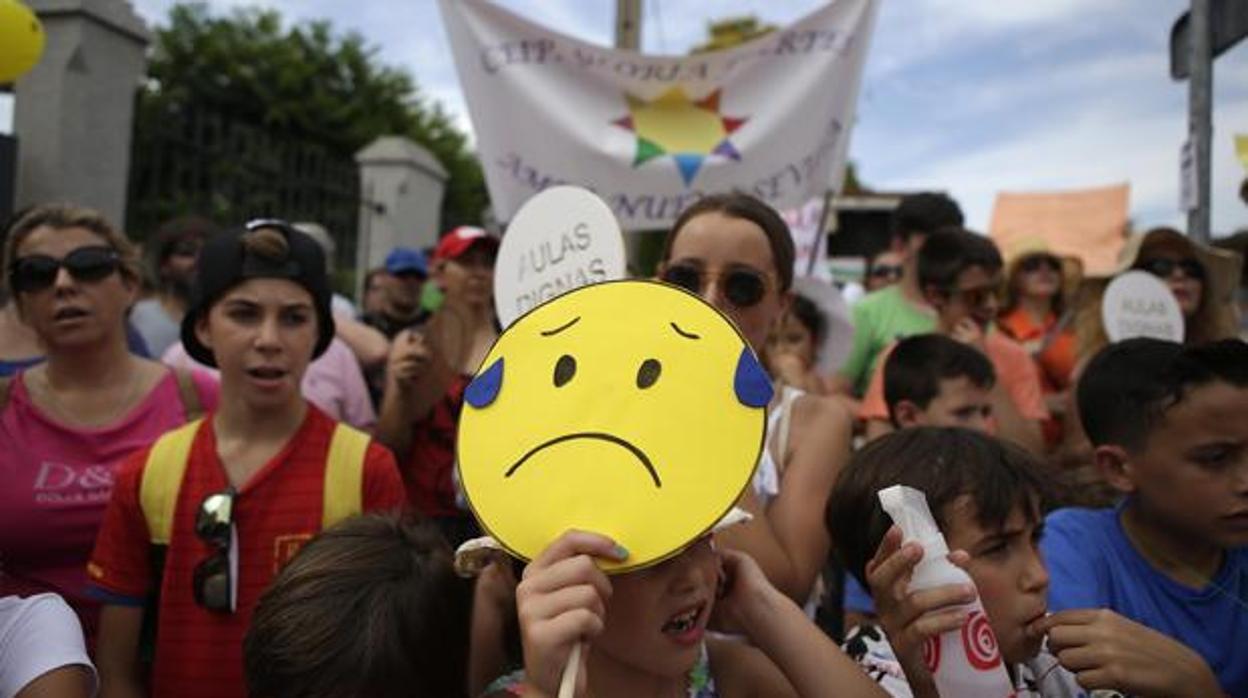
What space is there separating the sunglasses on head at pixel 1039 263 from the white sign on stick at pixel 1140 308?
1241mm

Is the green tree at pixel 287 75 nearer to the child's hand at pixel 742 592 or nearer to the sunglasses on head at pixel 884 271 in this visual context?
the sunglasses on head at pixel 884 271

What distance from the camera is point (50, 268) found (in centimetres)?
232

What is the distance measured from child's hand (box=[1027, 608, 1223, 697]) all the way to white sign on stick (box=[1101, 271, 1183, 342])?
204cm

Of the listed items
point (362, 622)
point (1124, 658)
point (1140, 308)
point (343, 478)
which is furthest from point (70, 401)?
point (1140, 308)

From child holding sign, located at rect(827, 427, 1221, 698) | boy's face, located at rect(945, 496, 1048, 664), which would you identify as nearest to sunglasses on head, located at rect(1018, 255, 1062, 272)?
child holding sign, located at rect(827, 427, 1221, 698)

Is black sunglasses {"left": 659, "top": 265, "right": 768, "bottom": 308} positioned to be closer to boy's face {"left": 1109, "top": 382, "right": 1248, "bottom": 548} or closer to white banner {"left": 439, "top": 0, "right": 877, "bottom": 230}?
boy's face {"left": 1109, "top": 382, "right": 1248, "bottom": 548}

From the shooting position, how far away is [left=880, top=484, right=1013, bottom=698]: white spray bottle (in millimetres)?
1188

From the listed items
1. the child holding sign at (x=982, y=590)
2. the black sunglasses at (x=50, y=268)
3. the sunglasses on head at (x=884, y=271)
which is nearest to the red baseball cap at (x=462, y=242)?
the black sunglasses at (x=50, y=268)

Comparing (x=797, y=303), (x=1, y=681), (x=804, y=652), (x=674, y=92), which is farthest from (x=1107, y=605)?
(x=674, y=92)

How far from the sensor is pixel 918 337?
2.96m

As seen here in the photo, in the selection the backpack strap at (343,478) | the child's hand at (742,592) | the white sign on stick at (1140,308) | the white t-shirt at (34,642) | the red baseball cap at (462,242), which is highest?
the red baseball cap at (462,242)

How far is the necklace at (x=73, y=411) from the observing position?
228 centimetres

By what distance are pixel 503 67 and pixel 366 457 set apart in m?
2.11

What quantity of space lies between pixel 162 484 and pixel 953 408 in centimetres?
206
